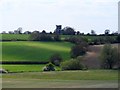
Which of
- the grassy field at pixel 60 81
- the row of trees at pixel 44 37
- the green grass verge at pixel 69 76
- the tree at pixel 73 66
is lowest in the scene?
the tree at pixel 73 66

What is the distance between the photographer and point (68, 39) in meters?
96.9

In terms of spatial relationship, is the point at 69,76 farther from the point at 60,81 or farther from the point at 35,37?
the point at 35,37

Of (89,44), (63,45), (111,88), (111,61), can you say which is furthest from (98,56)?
(111,88)

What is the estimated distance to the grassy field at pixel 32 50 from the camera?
80.4 metres

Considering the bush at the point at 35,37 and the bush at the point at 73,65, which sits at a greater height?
the bush at the point at 35,37

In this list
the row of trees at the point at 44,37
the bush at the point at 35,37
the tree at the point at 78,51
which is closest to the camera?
the tree at the point at 78,51

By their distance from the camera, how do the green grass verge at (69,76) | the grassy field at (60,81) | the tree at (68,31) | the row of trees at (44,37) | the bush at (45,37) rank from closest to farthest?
the grassy field at (60,81)
the green grass verge at (69,76)
the bush at (45,37)
the row of trees at (44,37)
the tree at (68,31)

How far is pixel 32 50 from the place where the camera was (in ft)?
288

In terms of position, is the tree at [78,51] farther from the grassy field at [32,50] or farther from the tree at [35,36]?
the tree at [35,36]

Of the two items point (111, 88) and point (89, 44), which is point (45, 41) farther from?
point (111, 88)

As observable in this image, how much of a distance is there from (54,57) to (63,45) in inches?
580

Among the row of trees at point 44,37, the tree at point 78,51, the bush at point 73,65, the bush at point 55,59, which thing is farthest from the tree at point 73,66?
the row of trees at point 44,37

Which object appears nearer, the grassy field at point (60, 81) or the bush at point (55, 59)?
the grassy field at point (60, 81)

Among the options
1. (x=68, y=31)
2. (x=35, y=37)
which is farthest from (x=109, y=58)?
(x=68, y=31)
